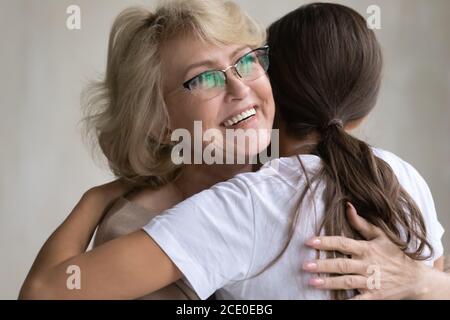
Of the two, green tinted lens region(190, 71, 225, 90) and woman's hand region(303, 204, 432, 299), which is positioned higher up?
green tinted lens region(190, 71, 225, 90)

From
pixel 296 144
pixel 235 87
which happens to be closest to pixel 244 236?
pixel 296 144

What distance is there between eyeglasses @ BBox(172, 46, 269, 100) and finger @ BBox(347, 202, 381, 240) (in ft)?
1.31

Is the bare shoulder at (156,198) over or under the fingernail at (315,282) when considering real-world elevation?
over

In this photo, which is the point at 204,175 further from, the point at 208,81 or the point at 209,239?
the point at 209,239

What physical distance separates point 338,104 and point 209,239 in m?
0.43

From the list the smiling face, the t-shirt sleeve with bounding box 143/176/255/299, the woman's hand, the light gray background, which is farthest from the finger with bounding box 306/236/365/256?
the light gray background

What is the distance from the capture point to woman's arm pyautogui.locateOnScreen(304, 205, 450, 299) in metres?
1.32

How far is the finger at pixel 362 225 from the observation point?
4.41 feet

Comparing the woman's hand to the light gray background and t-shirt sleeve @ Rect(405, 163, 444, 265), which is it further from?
the light gray background

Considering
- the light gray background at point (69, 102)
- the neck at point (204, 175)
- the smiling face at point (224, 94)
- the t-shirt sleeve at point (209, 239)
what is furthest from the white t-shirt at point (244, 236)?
the light gray background at point (69, 102)

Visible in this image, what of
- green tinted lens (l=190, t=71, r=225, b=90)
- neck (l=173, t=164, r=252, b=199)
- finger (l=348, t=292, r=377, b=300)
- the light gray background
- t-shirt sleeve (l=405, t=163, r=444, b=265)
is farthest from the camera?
the light gray background

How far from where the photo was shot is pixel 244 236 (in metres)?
1.27

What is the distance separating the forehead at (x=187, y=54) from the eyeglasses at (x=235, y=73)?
0.02 metres

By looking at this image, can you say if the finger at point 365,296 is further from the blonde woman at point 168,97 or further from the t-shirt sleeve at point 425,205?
the blonde woman at point 168,97
